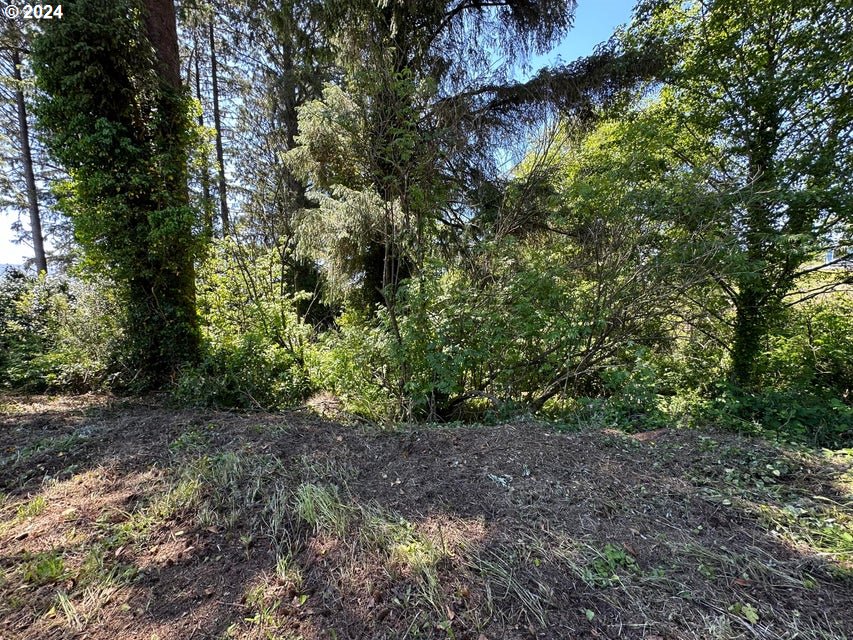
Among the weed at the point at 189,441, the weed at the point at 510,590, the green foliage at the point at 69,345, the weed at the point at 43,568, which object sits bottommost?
the weed at the point at 510,590

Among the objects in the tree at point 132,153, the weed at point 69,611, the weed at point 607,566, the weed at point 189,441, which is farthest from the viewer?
the tree at point 132,153

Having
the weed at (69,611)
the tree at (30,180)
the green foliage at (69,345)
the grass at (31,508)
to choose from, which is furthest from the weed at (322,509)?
the tree at (30,180)

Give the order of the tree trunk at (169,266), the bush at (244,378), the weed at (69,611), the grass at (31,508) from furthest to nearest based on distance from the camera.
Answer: the tree trunk at (169,266)
the bush at (244,378)
the grass at (31,508)
the weed at (69,611)

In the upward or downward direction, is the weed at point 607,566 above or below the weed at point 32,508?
below

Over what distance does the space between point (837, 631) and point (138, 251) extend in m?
6.39

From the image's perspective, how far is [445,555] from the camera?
1.61 meters

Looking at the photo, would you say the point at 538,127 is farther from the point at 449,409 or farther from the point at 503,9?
the point at 449,409

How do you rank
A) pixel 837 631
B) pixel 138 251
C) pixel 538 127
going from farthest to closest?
pixel 538 127, pixel 138 251, pixel 837 631

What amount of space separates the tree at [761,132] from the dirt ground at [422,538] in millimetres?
2708

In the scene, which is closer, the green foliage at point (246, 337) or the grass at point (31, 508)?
the grass at point (31, 508)

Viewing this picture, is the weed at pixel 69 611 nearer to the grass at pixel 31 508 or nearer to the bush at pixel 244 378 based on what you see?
the grass at pixel 31 508

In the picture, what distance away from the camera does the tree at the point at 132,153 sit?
3.94 meters

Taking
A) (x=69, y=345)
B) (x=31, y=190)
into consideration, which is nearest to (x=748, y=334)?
(x=69, y=345)

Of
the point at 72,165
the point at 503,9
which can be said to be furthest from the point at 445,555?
the point at 503,9
